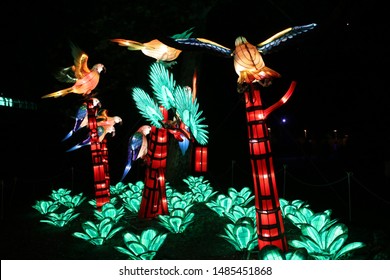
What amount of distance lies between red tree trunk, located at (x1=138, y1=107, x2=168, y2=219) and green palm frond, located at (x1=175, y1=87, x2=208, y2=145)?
1123 millimetres

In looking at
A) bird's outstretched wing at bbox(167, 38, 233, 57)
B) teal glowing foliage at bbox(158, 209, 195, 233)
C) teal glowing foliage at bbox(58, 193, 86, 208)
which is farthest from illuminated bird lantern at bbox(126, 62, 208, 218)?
teal glowing foliage at bbox(58, 193, 86, 208)

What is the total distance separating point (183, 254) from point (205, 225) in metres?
1.54

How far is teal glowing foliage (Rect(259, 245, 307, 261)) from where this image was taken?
3.74 m

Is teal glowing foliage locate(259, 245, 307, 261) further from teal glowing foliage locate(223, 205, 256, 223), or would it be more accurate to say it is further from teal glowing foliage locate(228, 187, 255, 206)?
teal glowing foliage locate(228, 187, 255, 206)

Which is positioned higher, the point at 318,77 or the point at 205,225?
the point at 318,77

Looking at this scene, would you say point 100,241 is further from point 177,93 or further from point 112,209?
point 177,93

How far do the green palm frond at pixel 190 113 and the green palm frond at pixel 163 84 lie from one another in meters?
0.57

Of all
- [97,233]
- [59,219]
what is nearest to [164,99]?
[97,233]

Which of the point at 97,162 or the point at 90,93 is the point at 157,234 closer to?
the point at 97,162

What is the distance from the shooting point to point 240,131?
2366 cm

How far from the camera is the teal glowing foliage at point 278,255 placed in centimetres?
374

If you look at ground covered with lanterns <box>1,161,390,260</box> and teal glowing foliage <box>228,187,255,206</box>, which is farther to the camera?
teal glowing foliage <box>228,187,255,206</box>

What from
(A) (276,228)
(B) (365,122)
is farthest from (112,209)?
(B) (365,122)

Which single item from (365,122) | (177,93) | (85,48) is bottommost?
(177,93)
